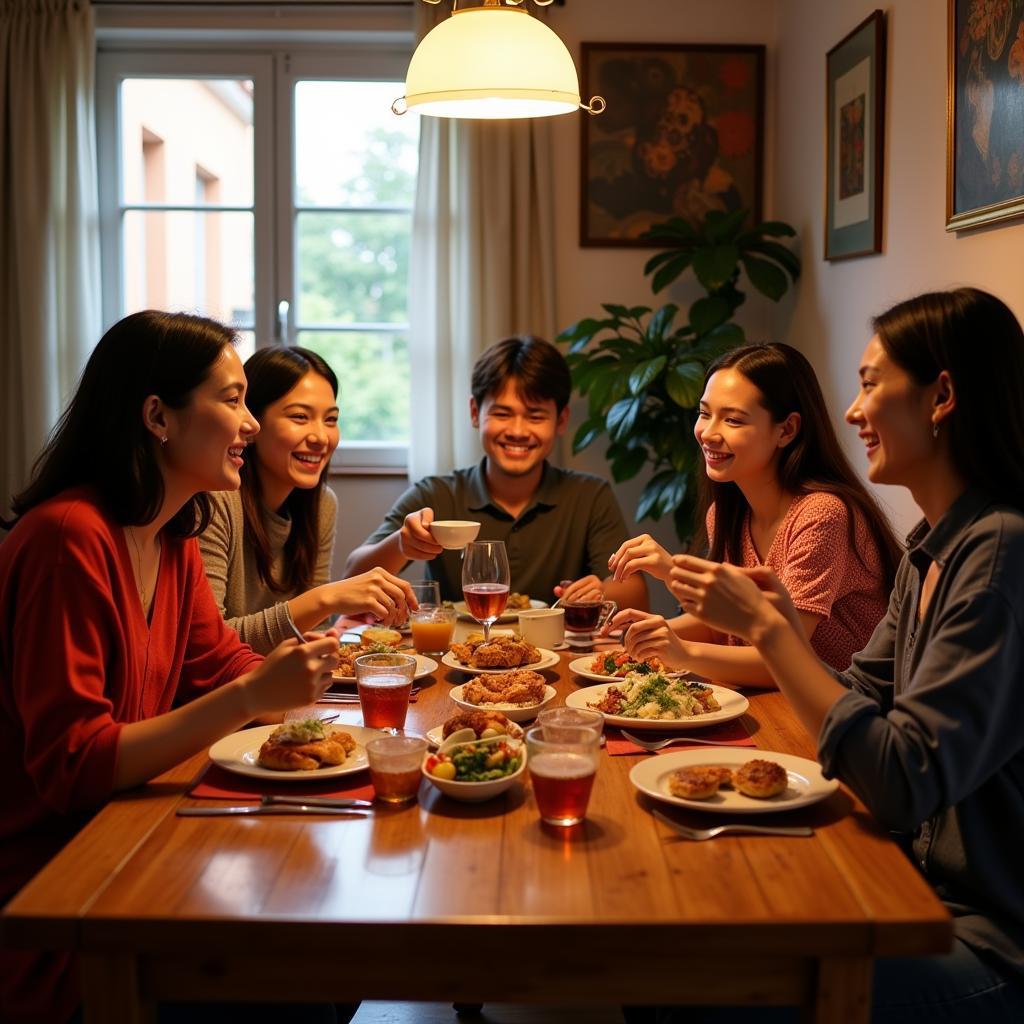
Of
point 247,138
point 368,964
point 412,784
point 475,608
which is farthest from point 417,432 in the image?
point 368,964

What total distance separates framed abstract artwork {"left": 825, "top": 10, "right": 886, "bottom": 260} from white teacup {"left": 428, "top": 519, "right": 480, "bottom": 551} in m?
1.67

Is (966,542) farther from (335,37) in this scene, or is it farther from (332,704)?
(335,37)

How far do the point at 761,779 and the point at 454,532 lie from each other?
110 centimetres

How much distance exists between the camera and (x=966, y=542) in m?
1.53

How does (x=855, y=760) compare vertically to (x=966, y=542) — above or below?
below

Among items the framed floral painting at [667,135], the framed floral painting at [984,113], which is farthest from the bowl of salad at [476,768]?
the framed floral painting at [667,135]

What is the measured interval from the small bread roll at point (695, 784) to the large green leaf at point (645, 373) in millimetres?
2474

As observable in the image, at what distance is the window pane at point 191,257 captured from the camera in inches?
189

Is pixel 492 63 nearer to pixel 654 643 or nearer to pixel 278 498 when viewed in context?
pixel 654 643

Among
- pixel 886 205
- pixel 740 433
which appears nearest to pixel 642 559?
pixel 740 433

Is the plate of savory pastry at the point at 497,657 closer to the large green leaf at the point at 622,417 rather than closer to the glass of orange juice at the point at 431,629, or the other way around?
the glass of orange juice at the point at 431,629

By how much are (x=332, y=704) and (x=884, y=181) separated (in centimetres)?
230

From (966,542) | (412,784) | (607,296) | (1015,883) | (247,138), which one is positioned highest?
(247,138)

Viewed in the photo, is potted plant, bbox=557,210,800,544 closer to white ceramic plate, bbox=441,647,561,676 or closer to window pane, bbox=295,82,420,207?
window pane, bbox=295,82,420,207
